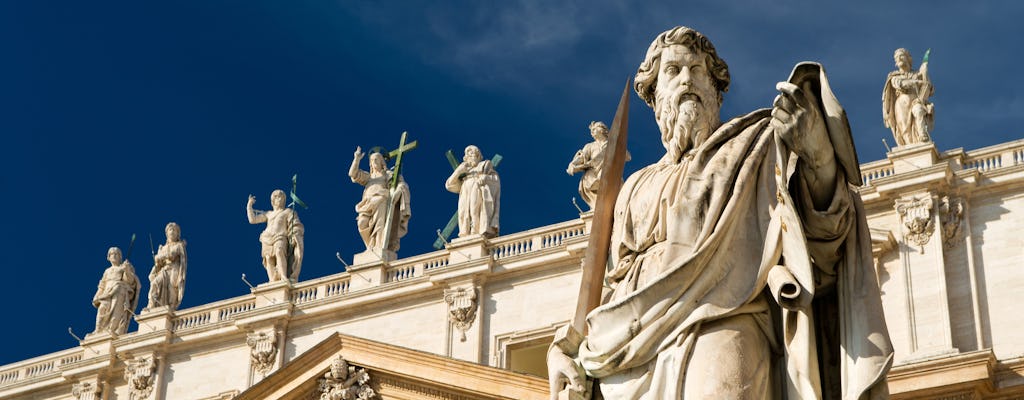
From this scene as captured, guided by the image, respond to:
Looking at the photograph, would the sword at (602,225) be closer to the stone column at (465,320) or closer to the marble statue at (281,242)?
the stone column at (465,320)

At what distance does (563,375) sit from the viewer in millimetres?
7648

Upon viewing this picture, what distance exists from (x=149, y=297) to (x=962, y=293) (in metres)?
15.2

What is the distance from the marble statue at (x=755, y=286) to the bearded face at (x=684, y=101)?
251 mm

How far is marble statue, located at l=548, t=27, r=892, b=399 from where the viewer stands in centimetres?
734

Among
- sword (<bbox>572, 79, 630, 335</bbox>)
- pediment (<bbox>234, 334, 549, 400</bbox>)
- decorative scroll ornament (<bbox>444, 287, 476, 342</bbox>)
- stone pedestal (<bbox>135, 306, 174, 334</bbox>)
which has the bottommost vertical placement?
sword (<bbox>572, 79, 630, 335</bbox>)

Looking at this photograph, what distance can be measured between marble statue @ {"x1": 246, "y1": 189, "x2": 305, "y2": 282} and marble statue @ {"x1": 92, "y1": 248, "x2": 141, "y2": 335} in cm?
293

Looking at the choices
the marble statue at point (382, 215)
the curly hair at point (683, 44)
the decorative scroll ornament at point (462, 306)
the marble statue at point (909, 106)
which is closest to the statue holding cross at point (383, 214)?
the marble statue at point (382, 215)

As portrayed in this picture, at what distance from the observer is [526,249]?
116 ft

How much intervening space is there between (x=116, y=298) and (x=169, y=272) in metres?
1.19

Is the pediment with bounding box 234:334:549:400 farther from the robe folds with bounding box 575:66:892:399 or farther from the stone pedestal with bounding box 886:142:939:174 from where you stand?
the robe folds with bounding box 575:66:892:399

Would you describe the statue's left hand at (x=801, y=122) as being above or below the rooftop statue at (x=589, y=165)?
below

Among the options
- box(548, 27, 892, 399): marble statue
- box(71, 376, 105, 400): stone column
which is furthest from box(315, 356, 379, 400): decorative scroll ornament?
box(548, 27, 892, 399): marble statue

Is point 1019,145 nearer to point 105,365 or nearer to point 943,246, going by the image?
point 943,246

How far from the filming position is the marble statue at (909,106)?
32.8 metres
